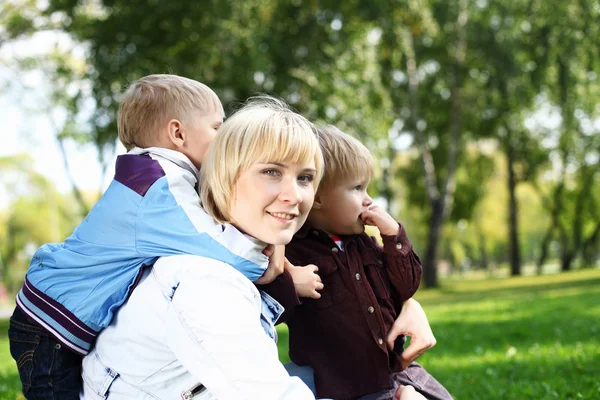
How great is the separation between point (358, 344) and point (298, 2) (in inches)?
662

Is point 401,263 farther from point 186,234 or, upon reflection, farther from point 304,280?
point 186,234

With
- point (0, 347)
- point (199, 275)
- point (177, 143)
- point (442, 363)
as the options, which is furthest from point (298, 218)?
point (0, 347)

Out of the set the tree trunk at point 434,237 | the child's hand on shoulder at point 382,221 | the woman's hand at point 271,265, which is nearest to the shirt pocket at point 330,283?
the child's hand on shoulder at point 382,221

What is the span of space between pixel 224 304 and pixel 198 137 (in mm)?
1201

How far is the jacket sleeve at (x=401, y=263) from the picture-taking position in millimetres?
3104

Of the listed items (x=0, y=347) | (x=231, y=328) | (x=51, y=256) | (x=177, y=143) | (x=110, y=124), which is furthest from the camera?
(x=110, y=124)

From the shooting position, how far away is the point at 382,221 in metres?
3.12

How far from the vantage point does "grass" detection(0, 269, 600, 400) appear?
17.6ft

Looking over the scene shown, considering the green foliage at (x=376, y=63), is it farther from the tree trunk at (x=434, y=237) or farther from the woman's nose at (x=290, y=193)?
the woman's nose at (x=290, y=193)

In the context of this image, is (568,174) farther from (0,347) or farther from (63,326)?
(63,326)

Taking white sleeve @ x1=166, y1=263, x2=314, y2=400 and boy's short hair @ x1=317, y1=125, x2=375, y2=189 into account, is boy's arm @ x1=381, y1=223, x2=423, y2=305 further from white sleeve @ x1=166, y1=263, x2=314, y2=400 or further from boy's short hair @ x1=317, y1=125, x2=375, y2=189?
white sleeve @ x1=166, y1=263, x2=314, y2=400

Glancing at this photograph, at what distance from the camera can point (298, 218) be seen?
2459mm

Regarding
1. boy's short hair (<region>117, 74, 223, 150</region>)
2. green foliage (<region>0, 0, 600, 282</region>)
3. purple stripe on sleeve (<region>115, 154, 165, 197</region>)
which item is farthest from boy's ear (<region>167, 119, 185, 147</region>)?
green foliage (<region>0, 0, 600, 282</region>)

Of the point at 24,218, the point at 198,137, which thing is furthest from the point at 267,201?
the point at 24,218
